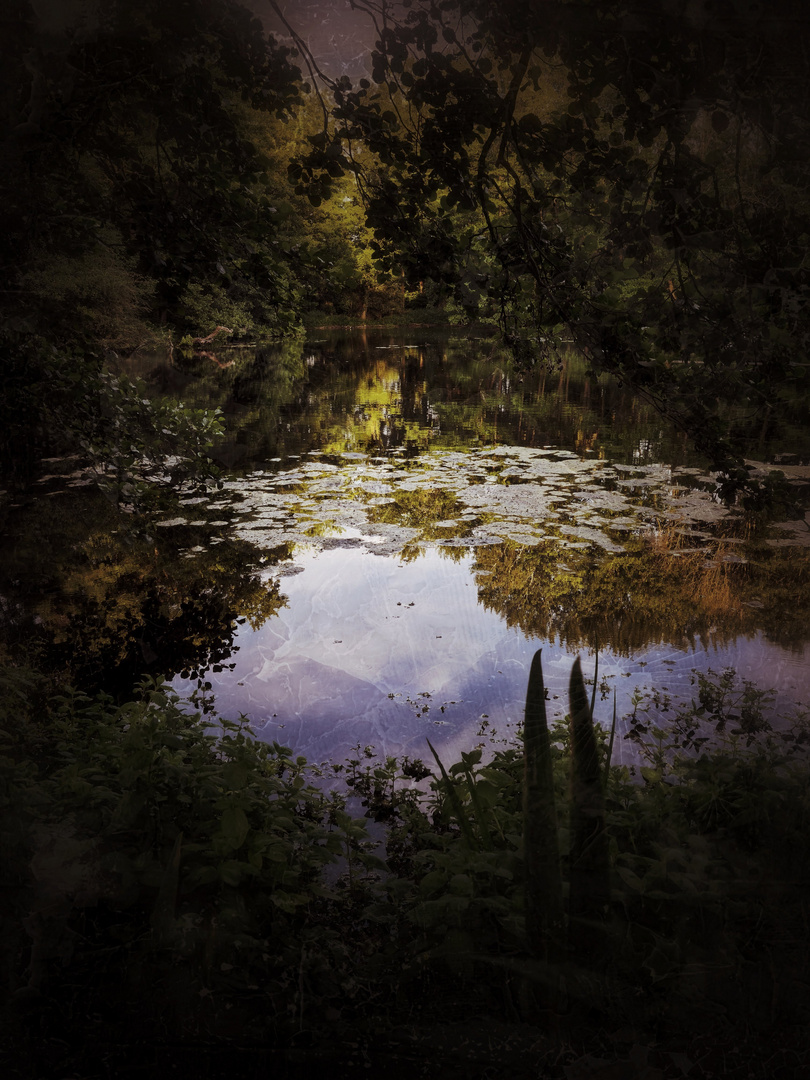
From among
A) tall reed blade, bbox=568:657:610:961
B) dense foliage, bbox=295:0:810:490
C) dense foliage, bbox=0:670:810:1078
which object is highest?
dense foliage, bbox=295:0:810:490

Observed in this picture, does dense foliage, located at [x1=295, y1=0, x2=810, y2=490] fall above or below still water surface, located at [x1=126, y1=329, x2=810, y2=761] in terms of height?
above

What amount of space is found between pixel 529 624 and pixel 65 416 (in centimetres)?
360

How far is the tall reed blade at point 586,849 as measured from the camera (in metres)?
1.79

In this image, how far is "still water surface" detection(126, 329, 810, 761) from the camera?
403cm

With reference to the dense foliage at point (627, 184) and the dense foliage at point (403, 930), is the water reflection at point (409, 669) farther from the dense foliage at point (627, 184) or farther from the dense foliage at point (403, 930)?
the dense foliage at point (627, 184)

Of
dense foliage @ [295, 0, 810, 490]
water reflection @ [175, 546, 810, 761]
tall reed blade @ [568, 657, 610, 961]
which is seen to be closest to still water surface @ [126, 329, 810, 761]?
water reflection @ [175, 546, 810, 761]

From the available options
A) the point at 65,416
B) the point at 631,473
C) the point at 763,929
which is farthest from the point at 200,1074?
the point at 631,473

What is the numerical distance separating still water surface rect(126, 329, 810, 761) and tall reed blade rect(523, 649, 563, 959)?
105 cm

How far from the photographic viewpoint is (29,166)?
8.79 feet

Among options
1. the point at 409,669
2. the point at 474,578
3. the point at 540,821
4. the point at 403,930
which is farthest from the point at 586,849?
the point at 474,578

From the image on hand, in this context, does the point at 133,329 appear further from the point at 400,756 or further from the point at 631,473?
the point at 400,756

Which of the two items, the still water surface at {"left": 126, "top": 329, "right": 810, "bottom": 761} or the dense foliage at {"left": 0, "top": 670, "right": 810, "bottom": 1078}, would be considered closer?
the dense foliage at {"left": 0, "top": 670, "right": 810, "bottom": 1078}

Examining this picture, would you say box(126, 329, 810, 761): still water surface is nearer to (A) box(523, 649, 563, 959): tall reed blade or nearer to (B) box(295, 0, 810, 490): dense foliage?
(B) box(295, 0, 810, 490): dense foliage

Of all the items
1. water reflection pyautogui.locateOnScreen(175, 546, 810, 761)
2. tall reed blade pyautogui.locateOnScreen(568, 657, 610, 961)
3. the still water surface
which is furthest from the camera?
the still water surface
